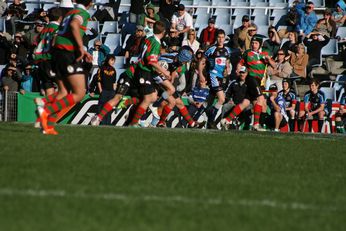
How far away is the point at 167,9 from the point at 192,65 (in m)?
3.02

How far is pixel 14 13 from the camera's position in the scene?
2688 cm

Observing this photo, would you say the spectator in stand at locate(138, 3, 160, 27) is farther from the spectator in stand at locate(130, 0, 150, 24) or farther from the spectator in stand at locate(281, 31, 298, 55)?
the spectator in stand at locate(281, 31, 298, 55)

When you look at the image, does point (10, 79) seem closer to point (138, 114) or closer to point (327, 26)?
point (138, 114)

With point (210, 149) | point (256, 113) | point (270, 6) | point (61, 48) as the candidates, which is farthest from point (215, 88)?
point (210, 149)

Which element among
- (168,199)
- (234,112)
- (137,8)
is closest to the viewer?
(168,199)

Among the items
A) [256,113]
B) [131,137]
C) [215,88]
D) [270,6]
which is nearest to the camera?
[131,137]

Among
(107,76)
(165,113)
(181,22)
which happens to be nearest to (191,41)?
(181,22)

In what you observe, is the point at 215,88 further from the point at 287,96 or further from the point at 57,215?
the point at 57,215

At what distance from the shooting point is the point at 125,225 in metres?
6.44

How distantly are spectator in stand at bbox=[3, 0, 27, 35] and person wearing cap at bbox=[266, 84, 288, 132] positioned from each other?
7.48 metres

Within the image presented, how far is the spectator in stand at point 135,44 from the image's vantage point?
24812 mm

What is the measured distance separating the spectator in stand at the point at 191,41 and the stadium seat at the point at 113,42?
215cm

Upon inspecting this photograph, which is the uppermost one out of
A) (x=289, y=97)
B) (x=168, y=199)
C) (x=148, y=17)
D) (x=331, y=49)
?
(x=148, y=17)

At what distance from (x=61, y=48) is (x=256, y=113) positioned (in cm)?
726
